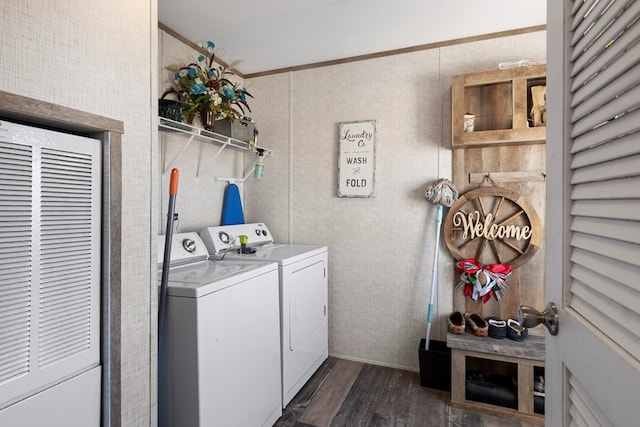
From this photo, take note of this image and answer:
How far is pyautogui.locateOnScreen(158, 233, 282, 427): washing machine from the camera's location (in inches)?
55.7

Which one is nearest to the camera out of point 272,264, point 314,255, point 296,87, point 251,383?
point 251,383

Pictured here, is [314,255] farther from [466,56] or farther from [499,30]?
[499,30]

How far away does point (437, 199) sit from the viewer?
232cm

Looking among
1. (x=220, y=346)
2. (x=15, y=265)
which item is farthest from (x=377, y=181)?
(x=15, y=265)

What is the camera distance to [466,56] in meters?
2.38

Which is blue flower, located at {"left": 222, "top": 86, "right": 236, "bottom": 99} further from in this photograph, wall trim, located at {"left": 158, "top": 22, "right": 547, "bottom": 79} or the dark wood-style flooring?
the dark wood-style flooring

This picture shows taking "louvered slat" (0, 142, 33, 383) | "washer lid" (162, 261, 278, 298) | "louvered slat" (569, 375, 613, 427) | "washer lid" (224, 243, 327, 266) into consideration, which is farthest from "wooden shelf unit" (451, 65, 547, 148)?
"louvered slat" (0, 142, 33, 383)

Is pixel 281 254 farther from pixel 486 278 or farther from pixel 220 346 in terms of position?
pixel 486 278

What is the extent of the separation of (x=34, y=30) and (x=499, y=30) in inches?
98.5

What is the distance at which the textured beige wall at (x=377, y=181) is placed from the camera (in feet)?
8.01

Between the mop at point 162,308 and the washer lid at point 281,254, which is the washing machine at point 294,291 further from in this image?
the mop at point 162,308

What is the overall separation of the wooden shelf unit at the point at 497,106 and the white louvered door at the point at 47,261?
6.62 ft

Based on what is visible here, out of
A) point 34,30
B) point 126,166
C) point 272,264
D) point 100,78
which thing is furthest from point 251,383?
point 34,30

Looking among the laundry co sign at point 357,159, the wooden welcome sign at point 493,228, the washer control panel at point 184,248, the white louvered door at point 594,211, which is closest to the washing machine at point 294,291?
the washer control panel at point 184,248
